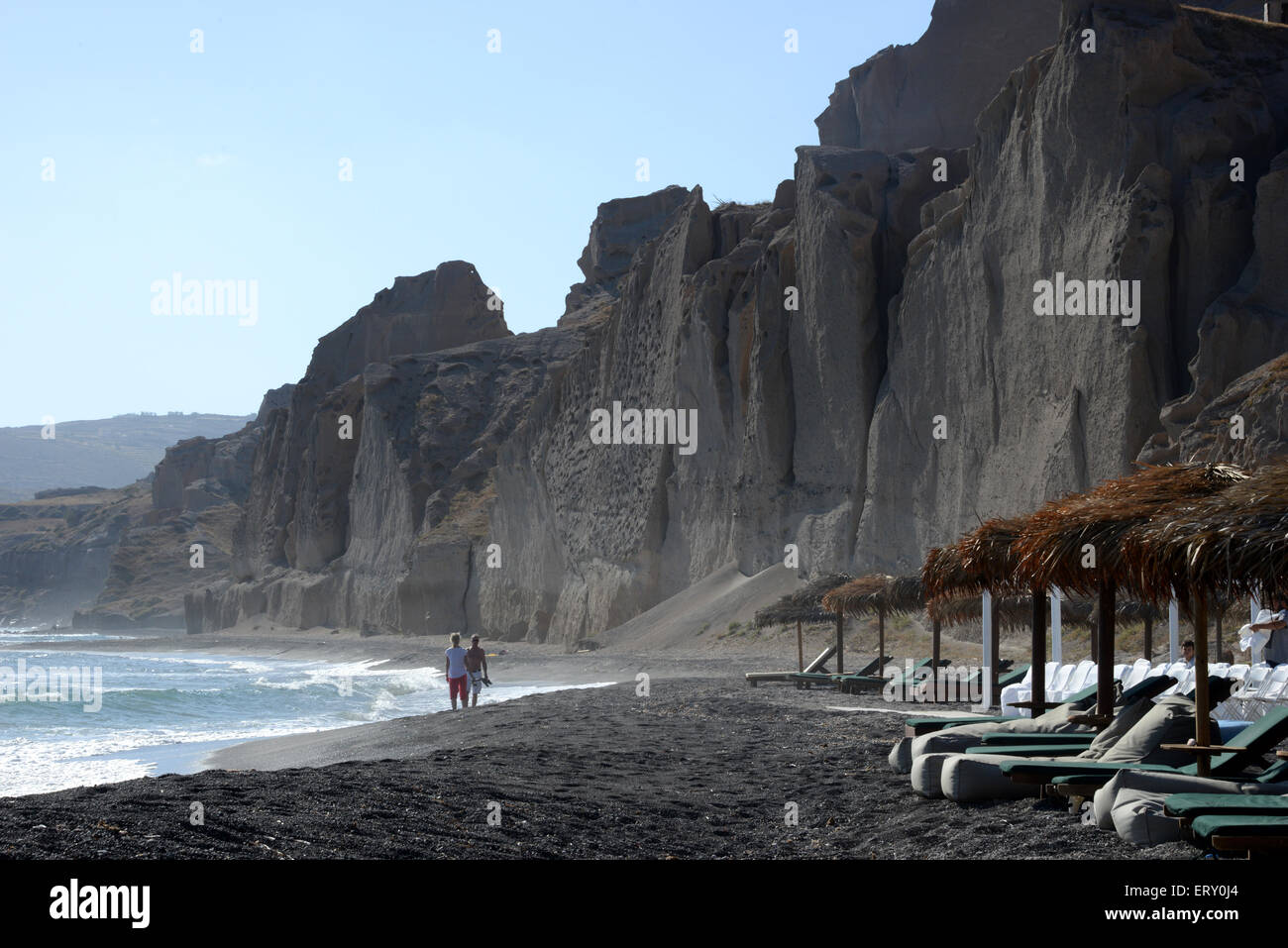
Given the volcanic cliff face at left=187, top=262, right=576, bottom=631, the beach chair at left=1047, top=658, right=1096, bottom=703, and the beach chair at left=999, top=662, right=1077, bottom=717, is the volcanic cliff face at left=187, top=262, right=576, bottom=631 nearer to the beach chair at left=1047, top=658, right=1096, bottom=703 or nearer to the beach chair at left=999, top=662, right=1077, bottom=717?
the beach chair at left=999, top=662, right=1077, bottom=717

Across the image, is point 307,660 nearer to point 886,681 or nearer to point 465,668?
point 465,668

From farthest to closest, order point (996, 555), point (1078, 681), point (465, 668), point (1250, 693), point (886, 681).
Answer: point (886, 681), point (465, 668), point (1078, 681), point (1250, 693), point (996, 555)

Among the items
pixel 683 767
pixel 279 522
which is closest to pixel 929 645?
pixel 683 767

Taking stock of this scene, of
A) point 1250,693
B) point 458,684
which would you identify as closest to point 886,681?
point 458,684

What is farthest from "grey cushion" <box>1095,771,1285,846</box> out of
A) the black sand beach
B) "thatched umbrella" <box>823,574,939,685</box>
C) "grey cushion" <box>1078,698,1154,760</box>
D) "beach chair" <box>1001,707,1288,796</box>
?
"thatched umbrella" <box>823,574,939,685</box>

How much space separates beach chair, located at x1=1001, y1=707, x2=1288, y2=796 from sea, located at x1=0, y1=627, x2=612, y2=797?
9971 millimetres

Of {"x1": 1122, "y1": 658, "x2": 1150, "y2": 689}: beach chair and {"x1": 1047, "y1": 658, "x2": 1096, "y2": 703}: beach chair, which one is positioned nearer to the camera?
{"x1": 1122, "y1": 658, "x2": 1150, "y2": 689}: beach chair

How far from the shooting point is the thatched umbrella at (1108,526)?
8.19 meters

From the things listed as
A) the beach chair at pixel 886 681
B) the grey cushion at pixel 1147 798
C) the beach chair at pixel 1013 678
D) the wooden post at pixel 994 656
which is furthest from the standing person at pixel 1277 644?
the grey cushion at pixel 1147 798

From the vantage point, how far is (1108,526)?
838 centimetres

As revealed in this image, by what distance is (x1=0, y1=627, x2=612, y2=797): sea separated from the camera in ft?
53.9

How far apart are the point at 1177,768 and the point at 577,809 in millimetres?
3689

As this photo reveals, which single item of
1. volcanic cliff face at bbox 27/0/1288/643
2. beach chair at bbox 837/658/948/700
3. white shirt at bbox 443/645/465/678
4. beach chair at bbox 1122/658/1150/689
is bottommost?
beach chair at bbox 837/658/948/700
